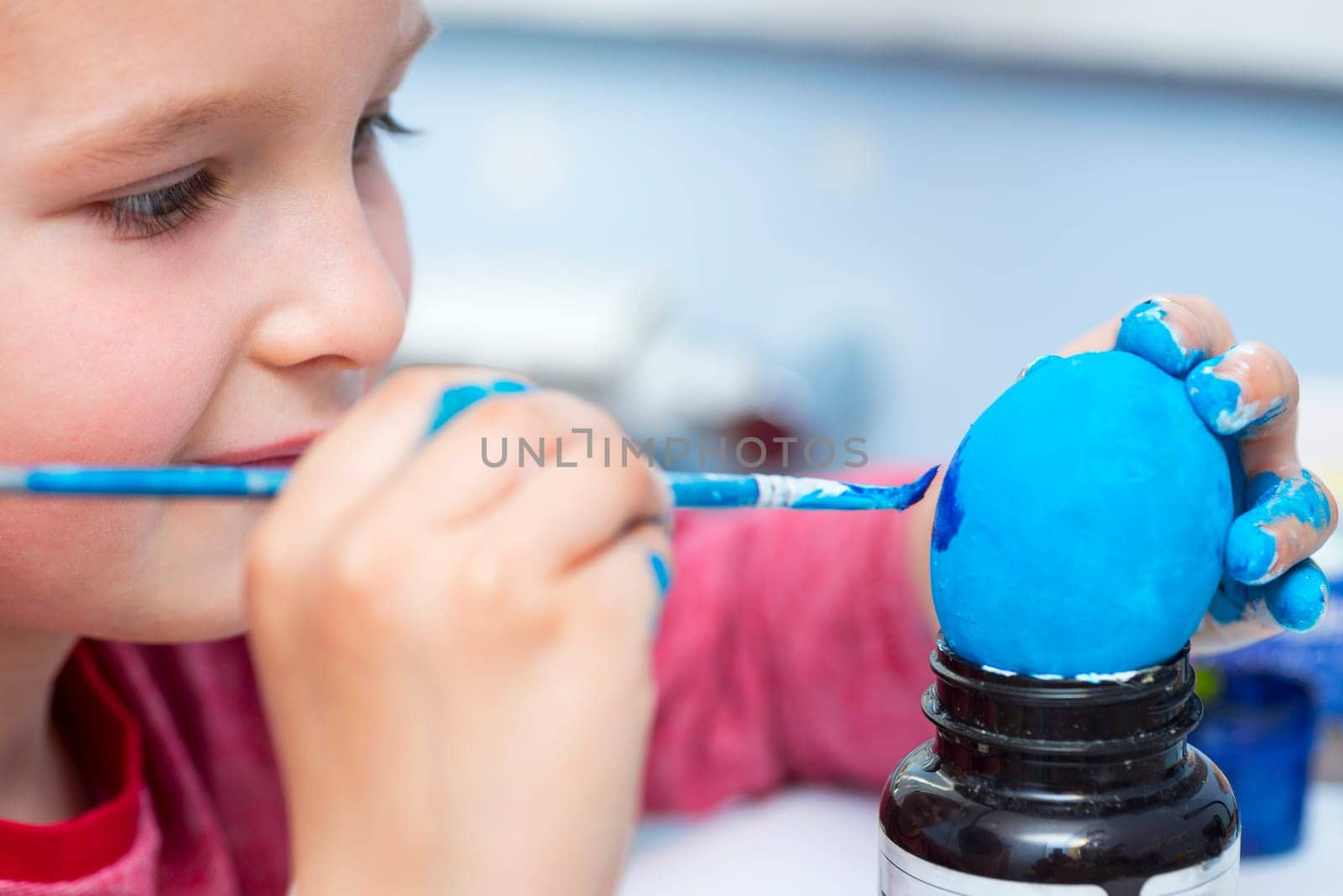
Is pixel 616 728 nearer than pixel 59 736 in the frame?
Yes

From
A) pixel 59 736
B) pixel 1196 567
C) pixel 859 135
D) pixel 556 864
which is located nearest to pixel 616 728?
pixel 556 864

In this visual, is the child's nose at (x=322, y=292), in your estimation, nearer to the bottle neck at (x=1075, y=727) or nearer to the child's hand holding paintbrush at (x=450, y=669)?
the child's hand holding paintbrush at (x=450, y=669)

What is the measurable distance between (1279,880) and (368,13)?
0.48 metres

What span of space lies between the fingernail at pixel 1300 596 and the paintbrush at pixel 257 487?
0.13 metres

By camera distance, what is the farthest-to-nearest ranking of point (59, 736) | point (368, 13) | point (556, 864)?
point (59, 736) → point (368, 13) → point (556, 864)

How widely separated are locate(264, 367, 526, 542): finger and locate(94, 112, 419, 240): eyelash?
0.13 m

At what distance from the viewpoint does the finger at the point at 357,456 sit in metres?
0.32

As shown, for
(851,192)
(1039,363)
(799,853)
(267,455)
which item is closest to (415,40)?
(267,455)

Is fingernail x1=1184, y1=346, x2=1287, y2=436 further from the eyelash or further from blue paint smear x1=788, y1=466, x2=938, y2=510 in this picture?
the eyelash

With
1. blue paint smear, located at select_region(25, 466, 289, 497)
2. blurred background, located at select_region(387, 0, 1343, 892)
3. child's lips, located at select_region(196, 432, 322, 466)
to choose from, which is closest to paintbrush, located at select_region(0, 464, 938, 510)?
blue paint smear, located at select_region(25, 466, 289, 497)

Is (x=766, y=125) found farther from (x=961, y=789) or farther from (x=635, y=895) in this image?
(x=961, y=789)

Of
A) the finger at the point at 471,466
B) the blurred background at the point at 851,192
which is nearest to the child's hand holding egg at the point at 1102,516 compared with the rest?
the finger at the point at 471,466

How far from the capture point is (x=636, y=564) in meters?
0.34

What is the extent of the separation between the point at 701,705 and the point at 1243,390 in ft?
1.31
